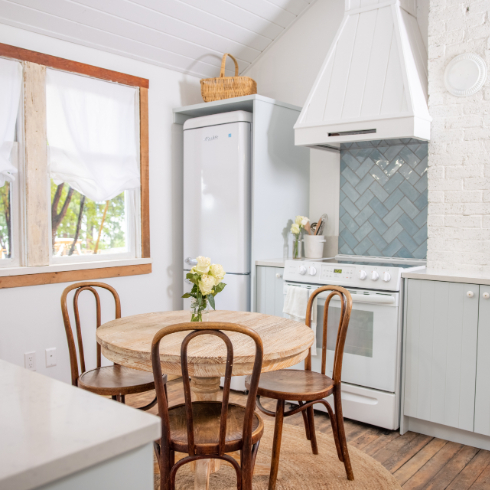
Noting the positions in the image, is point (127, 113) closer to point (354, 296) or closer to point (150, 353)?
point (354, 296)

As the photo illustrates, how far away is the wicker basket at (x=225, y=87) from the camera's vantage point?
12.0 feet

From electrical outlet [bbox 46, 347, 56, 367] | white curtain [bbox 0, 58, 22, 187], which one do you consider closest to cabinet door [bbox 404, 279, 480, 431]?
electrical outlet [bbox 46, 347, 56, 367]

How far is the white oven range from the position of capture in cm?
286

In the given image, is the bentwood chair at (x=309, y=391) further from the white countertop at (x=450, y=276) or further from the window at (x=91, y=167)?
the window at (x=91, y=167)

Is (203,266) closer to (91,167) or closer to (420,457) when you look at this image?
(420,457)

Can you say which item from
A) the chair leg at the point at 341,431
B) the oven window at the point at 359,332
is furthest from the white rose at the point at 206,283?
the oven window at the point at 359,332

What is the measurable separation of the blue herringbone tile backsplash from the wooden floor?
3.87 ft

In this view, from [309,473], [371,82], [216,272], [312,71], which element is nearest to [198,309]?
[216,272]

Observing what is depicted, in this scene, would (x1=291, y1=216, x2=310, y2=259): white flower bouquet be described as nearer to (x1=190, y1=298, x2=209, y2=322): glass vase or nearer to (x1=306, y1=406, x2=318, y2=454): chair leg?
(x1=306, y1=406, x2=318, y2=454): chair leg

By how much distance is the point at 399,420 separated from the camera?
9.59ft

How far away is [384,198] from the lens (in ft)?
11.7

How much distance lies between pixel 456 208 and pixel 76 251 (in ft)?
8.00

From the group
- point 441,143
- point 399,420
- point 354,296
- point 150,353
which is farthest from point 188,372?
point 441,143

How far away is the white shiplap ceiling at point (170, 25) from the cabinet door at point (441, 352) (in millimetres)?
2228
